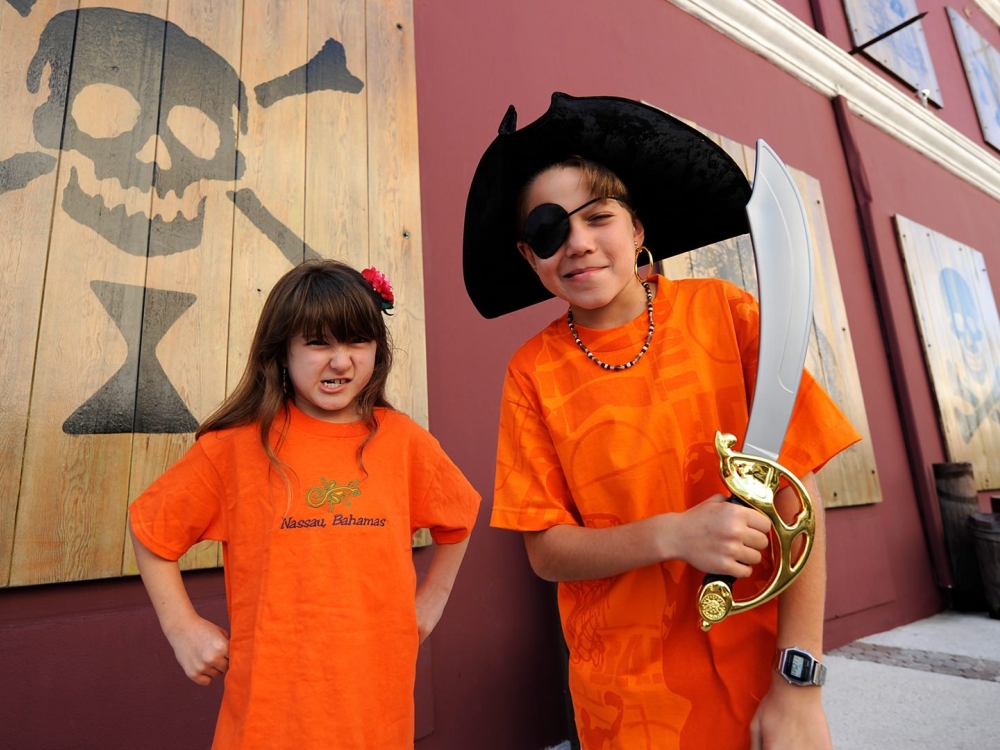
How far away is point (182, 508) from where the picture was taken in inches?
44.9

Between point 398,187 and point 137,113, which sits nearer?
point 137,113

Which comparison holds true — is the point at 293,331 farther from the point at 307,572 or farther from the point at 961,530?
the point at 961,530

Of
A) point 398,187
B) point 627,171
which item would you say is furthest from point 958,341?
point 627,171

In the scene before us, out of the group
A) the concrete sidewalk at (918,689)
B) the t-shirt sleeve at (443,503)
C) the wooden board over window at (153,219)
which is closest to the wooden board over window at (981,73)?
the concrete sidewalk at (918,689)

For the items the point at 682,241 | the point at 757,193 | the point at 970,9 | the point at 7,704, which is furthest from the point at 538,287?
the point at 970,9

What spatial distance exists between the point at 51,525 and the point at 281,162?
1.20m

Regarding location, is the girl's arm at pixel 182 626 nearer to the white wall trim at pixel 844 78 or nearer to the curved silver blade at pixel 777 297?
the curved silver blade at pixel 777 297

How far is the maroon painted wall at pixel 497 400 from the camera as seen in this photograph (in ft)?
4.71

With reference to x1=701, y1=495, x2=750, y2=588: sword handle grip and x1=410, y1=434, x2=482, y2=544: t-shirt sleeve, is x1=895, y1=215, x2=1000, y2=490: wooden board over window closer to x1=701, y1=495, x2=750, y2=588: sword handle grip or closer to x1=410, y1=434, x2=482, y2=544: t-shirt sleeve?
x1=410, y1=434, x2=482, y2=544: t-shirt sleeve

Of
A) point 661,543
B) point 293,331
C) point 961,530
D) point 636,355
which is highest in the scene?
point 293,331

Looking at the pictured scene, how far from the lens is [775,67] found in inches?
161

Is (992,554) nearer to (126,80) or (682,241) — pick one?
(682,241)

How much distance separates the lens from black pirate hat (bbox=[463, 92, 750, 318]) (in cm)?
95

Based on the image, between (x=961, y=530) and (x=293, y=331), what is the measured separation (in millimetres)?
4074
